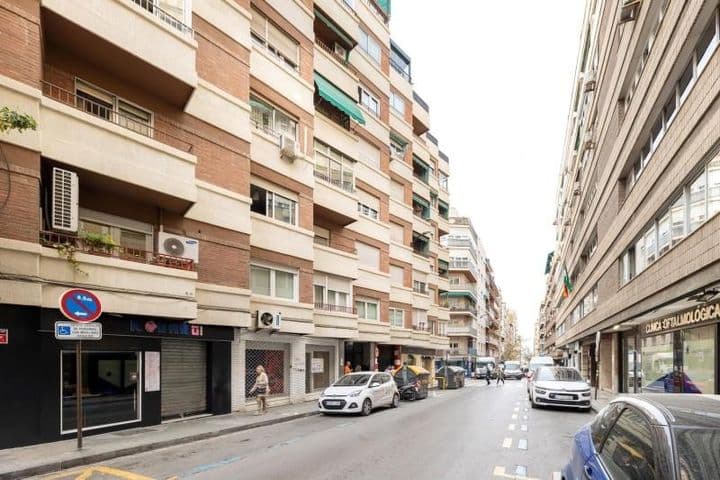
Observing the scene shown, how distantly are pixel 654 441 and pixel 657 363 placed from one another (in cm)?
1721

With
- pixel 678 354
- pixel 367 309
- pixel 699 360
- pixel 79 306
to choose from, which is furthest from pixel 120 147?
pixel 367 309

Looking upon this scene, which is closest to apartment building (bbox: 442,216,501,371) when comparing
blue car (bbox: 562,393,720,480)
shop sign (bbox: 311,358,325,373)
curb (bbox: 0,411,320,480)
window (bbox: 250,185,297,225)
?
shop sign (bbox: 311,358,325,373)

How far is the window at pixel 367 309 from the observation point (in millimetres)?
28703

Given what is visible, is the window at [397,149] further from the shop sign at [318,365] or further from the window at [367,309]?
the shop sign at [318,365]

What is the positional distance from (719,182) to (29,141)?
44.1 ft

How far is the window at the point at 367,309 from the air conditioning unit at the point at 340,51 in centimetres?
1255

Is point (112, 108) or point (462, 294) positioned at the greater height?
point (112, 108)

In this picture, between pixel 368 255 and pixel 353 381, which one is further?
pixel 368 255

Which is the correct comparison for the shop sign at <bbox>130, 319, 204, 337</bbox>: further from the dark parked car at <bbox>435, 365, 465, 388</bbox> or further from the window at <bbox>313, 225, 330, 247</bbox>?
the dark parked car at <bbox>435, 365, 465, 388</bbox>

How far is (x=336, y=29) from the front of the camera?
84.3 feet

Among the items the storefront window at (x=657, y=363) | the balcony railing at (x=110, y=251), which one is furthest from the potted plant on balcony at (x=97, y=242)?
the storefront window at (x=657, y=363)

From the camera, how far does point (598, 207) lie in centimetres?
2744

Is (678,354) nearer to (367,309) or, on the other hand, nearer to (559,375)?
(559,375)

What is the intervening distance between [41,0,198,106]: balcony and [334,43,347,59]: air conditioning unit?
12796mm
